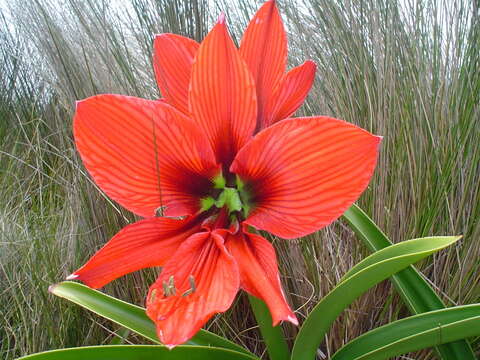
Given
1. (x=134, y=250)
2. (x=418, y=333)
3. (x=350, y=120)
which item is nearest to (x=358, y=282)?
(x=418, y=333)

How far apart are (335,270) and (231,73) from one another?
1.54 ft

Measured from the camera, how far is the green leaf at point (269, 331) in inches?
18.9

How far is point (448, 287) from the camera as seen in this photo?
0.81 metres

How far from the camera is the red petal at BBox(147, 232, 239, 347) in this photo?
0.33 m

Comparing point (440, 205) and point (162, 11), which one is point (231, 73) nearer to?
point (440, 205)

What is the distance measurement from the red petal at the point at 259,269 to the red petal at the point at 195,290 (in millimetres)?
17

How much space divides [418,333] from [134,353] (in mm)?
254

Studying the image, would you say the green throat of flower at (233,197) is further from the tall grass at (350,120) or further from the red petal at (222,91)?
the tall grass at (350,120)

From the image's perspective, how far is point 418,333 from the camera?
518 millimetres

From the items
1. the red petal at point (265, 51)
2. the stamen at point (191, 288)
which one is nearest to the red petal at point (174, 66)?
the red petal at point (265, 51)

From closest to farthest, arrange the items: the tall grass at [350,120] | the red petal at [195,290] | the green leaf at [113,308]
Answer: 1. the red petal at [195,290]
2. the green leaf at [113,308]
3. the tall grass at [350,120]

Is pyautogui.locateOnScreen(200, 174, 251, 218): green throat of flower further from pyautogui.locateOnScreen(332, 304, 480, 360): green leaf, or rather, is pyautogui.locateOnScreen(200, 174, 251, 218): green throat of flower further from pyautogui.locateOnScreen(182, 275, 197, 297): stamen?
pyautogui.locateOnScreen(332, 304, 480, 360): green leaf

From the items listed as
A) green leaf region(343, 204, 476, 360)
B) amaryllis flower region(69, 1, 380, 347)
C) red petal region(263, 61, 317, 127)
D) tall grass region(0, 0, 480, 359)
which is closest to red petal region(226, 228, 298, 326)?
amaryllis flower region(69, 1, 380, 347)

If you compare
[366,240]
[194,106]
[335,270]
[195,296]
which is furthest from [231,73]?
[335,270]
